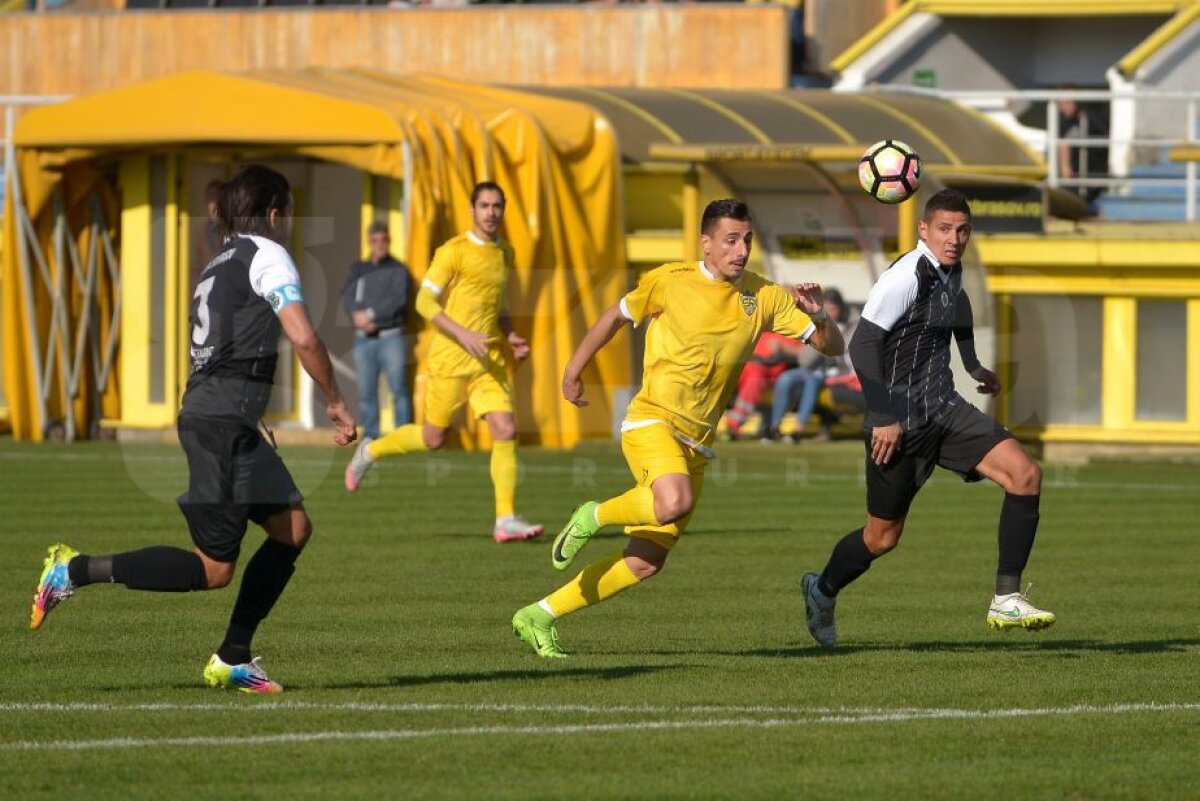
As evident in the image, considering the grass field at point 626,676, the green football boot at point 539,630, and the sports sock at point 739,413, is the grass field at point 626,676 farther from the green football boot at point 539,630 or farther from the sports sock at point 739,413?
the sports sock at point 739,413

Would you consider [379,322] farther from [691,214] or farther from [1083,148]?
[1083,148]

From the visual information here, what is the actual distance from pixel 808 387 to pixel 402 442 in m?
9.54

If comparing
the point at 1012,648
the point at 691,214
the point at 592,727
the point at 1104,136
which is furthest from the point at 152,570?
the point at 1104,136

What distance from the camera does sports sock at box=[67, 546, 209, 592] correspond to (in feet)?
29.9

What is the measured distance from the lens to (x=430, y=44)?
107 feet

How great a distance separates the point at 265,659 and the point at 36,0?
27502 mm

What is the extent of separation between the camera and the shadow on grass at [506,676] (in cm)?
951

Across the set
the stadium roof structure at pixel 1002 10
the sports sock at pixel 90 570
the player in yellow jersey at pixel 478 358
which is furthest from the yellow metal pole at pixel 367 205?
the sports sock at pixel 90 570

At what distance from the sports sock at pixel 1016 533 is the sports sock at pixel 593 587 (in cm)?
162

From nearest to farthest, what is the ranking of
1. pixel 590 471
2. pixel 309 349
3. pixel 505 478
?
pixel 309 349, pixel 505 478, pixel 590 471

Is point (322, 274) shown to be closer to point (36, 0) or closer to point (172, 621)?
point (36, 0)

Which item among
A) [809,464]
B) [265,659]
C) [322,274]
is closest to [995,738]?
[265,659]

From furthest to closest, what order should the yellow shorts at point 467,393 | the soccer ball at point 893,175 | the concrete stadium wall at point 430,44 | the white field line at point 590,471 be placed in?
the concrete stadium wall at point 430,44 < the white field line at point 590,471 < the yellow shorts at point 467,393 < the soccer ball at point 893,175

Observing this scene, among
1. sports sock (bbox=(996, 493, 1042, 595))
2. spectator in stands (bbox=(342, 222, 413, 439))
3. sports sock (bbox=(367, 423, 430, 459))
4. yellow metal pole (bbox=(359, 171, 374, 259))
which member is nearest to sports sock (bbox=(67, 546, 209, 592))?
sports sock (bbox=(996, 493, 1042, 595))
